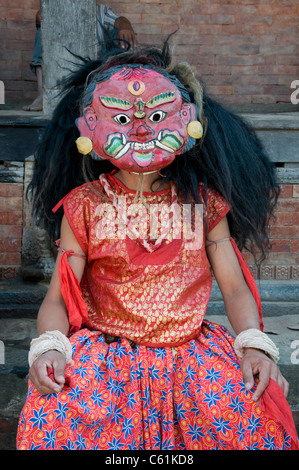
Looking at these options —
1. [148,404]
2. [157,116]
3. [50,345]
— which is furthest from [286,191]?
[50,345]

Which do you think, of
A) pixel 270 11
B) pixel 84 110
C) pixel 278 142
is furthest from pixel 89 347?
pixel 270 11

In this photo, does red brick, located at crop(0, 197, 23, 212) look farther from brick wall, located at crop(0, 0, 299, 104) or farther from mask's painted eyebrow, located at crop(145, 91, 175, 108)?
brick wall, located at crop(0, 0, 299, 104)

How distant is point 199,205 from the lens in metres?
1.93

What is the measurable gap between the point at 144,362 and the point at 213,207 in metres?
0.60

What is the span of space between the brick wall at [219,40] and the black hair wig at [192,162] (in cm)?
434

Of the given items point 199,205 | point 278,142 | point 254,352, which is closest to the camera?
point 254,352

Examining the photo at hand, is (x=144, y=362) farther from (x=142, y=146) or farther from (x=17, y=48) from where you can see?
(x=17, y=48)

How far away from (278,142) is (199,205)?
1.78 metres

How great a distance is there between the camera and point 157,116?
181cm

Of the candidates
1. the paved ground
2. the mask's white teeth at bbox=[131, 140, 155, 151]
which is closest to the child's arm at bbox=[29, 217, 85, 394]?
the mask's white teeth at bbox=[131, 140, 155, 151]

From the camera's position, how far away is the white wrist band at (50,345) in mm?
1628

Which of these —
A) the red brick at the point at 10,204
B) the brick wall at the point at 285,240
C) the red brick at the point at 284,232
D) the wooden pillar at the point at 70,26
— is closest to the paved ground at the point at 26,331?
the brick wall at the point at 285,240

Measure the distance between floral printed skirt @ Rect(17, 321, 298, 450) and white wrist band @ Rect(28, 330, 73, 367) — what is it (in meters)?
0.05

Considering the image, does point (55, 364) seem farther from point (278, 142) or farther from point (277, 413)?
point (278, 142)
